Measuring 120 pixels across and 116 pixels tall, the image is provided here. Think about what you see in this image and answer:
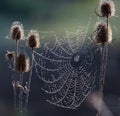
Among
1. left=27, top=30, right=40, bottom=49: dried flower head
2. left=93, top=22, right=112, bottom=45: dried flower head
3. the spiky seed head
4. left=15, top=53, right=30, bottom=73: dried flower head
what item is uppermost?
the spiky seed head

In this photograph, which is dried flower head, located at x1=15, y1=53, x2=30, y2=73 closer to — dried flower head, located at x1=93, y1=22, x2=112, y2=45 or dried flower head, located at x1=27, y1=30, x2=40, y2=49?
dried flower head, located at x1=27, y1=30, x2=40, y2=49

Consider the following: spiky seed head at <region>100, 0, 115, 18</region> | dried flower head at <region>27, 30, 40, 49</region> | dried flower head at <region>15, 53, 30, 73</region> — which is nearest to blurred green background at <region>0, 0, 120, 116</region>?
spiky seed head at <region>100, 0, 115, 18</region>

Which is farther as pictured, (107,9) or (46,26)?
(46,26)

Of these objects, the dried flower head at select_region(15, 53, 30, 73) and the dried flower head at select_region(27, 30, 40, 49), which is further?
the dried flower head at select_region(27, 30, 40, 49)

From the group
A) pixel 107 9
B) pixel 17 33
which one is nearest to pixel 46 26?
pixel 17 33

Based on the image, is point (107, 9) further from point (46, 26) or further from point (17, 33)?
point (46, 26)

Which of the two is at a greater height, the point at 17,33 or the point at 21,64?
the point at 17,33

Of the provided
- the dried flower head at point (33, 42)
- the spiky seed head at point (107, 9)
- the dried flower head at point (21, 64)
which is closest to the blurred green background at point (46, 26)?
the spiky seed head at point (107, 9)

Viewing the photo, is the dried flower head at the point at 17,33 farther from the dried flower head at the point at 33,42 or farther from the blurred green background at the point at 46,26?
the blurred green background at the point at 46,26

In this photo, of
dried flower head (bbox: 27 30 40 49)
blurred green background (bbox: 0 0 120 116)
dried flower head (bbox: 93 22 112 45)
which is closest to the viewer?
dried flower head (bbox: 93 22 112 45)
